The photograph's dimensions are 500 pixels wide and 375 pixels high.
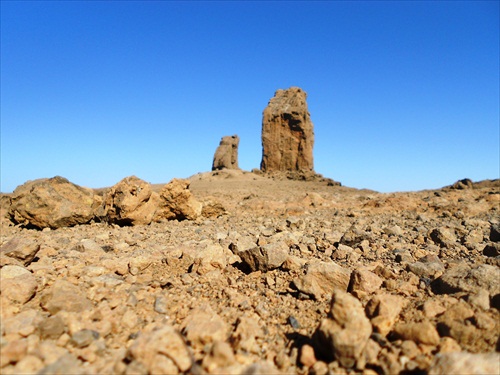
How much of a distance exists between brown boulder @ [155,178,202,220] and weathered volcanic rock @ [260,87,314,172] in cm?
2846

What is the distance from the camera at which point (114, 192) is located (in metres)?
6.63

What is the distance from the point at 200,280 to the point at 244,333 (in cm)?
108

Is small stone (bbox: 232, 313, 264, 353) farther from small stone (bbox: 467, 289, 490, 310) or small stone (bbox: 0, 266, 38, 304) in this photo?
small stone (bbox: 0, 266, 38, 304)

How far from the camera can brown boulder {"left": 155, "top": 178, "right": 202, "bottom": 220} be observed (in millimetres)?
7047

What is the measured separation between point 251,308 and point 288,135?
33743mm

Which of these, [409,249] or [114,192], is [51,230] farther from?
[409,249]

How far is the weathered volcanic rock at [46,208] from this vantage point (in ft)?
20.1

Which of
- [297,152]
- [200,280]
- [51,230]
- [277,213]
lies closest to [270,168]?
[297,152]

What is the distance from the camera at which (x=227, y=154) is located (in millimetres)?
40531

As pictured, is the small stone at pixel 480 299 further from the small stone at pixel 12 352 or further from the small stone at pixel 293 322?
the small stone at pixel 12 352

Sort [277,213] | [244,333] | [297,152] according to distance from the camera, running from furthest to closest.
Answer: [297,152], [277,213], [244,333]

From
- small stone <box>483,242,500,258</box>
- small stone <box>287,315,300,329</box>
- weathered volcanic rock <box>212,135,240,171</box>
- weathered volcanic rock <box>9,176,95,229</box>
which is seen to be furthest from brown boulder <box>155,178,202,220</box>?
weathered volcanic rock <box>212,135,240,171</box>

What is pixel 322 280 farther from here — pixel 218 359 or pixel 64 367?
pixel 64 367

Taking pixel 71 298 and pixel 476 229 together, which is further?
pixel 476 229
